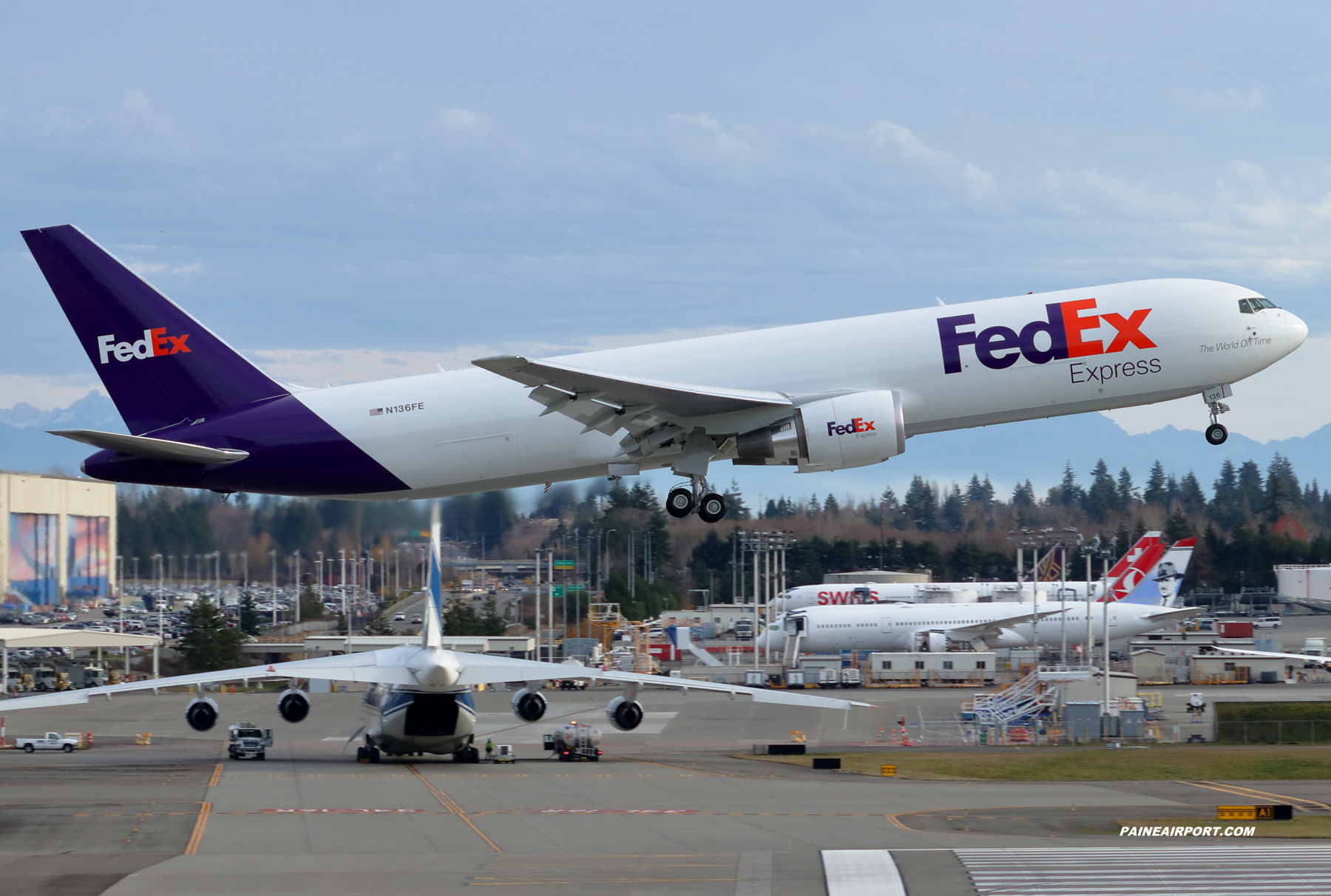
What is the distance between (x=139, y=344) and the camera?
37.0 m

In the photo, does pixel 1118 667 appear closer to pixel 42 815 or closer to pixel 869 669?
pixel 869 669

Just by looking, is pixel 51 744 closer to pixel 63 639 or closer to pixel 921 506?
pixel 63 639

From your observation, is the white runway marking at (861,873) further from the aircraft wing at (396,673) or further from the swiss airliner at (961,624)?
the swiss airliner at (961,624)

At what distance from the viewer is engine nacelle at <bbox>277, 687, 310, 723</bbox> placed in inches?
2281

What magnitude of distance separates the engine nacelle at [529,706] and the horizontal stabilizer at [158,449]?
28.8m

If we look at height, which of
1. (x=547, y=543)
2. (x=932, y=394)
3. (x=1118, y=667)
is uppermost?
(x=932, y=394)

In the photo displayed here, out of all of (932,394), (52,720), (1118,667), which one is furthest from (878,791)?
(1118,667)

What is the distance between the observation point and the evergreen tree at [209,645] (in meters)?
89.5

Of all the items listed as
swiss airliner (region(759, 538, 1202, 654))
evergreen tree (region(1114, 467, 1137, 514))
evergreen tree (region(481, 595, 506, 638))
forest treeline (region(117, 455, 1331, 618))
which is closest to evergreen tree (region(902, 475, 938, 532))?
forest treeline (region(117, 455, 1331, 618))

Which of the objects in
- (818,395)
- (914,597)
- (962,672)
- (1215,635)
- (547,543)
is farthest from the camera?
(1215,635)

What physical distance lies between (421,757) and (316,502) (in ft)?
73.9

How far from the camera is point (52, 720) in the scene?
7700cm

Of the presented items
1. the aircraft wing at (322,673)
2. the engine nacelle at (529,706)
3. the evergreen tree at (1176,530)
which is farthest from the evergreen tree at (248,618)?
the evergreen tree at (1176,530)

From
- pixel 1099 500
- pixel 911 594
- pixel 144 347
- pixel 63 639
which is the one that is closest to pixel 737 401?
pixel 144 347
